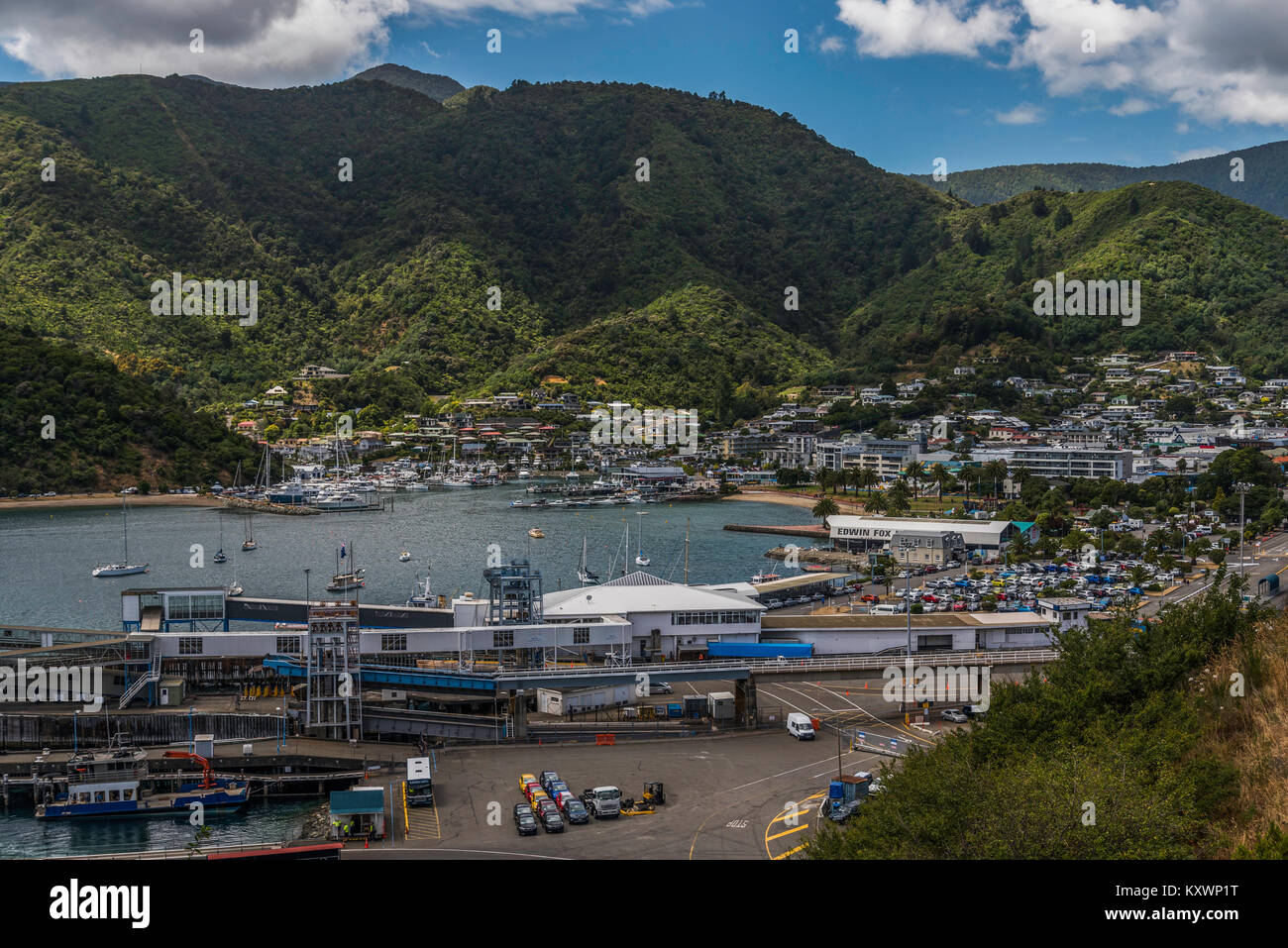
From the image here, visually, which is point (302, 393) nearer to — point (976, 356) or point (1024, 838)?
point (976, 356)

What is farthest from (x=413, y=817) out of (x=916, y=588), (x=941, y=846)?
(x=916, y=588)

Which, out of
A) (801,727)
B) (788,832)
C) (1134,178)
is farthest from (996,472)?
(1134,178)

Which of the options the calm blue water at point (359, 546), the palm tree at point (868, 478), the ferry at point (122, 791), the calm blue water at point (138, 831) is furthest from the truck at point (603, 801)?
the palm tree at point (868, 478)

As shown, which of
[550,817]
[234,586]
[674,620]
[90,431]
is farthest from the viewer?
[90,431]

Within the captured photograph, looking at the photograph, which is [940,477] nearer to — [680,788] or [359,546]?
[359,546]

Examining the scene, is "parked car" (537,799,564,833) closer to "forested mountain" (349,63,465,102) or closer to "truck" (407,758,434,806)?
"truck" (407,758,434,806)
